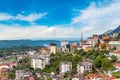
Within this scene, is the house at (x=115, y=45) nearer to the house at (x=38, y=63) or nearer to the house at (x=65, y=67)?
the house at (x=65, y=67)

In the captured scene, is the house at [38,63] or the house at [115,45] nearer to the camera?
the house at [38,63]

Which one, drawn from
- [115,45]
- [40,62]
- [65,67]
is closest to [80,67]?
[65,67]

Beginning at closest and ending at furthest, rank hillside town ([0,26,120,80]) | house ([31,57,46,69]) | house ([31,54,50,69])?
1. hillside town ([0,26,120,80])
2. house ([31,54,50,69])
3. house ([31,57,46,69])

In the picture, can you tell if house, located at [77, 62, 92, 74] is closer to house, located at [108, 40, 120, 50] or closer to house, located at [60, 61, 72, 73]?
house, located at [60, 61, 72, 73]

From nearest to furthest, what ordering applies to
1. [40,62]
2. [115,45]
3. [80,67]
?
[80,67] < [40,62] < [115,45]

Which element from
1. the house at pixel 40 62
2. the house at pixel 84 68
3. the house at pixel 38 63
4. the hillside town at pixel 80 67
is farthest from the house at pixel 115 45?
the house at pixel 84 68

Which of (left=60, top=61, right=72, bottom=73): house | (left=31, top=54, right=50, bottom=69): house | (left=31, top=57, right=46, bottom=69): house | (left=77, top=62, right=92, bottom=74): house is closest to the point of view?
(left=77, top=62, right=92, bottom=74): house

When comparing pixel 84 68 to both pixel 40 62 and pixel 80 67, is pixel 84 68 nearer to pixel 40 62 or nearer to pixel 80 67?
pixel 80 67

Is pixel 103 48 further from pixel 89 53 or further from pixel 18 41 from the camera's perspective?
pixel 18 41

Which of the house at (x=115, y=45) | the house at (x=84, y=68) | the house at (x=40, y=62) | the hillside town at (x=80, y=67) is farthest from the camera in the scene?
the house at (x=115, y=45)

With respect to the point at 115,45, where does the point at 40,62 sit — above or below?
below

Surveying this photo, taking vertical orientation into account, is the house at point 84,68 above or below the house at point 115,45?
below

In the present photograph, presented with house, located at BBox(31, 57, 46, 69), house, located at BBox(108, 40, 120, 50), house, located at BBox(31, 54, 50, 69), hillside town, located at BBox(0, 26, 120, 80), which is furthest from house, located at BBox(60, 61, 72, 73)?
house, located at BBox(108, 40, 120, 50)
